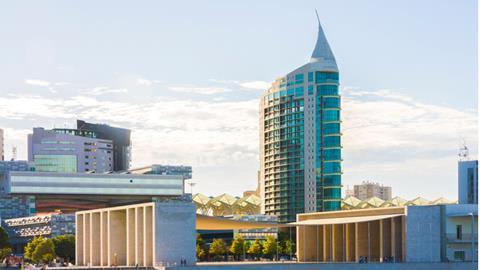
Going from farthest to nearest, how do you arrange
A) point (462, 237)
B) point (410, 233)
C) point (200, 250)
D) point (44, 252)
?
1. point (200, 250)
2. point (44, 252)
3. point (462, 237)
4. point (410, 233)

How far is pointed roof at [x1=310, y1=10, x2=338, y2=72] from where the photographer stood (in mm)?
161500

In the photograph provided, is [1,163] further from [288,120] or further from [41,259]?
[41,259]

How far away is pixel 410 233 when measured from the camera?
3275 inches

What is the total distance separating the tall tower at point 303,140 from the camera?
161 m

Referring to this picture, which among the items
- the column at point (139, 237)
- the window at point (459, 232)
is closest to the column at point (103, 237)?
the column at point (139, 237)

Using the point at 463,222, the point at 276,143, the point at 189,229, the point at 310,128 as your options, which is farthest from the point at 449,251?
the point at 276,143

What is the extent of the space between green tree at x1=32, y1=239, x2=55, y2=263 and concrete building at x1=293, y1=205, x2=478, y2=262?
3061 cm

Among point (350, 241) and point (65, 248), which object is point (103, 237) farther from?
point (65, 248)

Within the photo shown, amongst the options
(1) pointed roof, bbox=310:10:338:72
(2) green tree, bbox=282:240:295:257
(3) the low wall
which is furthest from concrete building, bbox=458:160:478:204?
(3) the low wall

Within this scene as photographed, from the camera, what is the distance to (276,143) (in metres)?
175

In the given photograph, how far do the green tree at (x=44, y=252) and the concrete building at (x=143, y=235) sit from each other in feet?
46.3

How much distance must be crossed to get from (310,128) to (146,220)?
87.9 m

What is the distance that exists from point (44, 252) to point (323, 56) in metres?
70.4

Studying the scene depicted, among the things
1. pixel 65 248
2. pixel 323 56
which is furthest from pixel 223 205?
pixel 65 248
